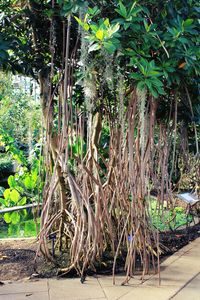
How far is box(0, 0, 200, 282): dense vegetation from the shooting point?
9.78 feet

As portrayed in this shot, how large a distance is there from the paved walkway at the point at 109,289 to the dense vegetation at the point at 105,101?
171mm

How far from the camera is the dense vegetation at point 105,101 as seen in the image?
2.98 m

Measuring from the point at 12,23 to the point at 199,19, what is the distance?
175 cm

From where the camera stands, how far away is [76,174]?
159 inches

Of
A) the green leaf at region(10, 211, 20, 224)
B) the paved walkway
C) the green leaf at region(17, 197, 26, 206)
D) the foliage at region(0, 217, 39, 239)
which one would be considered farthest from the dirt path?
the green leaf at region(17, 197, 26, 206)

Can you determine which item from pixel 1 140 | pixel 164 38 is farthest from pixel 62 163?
pixel 1 140

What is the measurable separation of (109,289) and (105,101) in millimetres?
1700

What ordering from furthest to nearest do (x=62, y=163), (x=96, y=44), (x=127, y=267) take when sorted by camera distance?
(x=62, y=163) < (x=127, y=267) < (x=96, y=44)

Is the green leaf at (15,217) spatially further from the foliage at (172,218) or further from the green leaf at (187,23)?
the green leaf at (187,23)

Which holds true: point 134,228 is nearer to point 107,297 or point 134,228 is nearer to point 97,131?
point 107,297

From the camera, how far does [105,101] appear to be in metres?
3.90

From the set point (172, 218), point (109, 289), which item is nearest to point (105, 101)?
point (109, 289)

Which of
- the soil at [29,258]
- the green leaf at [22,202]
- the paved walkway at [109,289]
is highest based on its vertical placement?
the green leaf at [22,202]

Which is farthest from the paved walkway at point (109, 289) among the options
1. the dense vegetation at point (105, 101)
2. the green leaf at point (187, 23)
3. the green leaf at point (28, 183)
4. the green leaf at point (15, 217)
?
the green leaf at point (28, 183)
